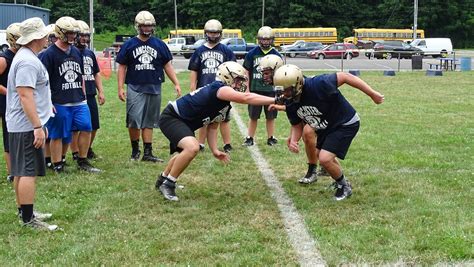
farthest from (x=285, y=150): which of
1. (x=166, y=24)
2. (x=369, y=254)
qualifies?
(x=166, y=24)

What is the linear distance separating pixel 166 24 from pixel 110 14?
294 inches

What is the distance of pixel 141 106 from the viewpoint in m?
8.52

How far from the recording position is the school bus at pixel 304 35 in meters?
62.8

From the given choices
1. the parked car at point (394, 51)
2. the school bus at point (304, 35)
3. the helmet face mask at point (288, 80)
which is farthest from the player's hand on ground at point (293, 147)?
the school bus at point (304, 35)

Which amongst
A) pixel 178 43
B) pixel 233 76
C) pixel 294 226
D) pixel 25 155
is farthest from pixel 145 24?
pixel 178 43

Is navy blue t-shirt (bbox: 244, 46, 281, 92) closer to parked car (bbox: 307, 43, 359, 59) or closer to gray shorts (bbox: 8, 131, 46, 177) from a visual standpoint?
gray shorts (bbox: 8, 131, 46, 177)

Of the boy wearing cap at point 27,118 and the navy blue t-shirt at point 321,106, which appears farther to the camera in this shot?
the navy blue t-shirt at point 321,106

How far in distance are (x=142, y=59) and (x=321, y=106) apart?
3.24 m

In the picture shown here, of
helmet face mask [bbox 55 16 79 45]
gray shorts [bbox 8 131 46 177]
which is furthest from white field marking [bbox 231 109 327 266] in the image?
helmet face mask [bbox 55 16 79 45]

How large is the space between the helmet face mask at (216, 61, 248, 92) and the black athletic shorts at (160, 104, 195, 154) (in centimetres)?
68

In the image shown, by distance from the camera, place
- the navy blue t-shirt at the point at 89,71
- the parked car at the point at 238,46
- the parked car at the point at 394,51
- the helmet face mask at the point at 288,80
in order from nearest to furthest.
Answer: the helmet face mask at the point at 288,80
the navy blue t-shirt at the point at 89,71
the parked car at the point at 394,51
the parked car at the point at 238,46

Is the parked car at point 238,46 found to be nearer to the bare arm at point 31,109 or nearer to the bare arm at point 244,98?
the bare arm at point 244,98

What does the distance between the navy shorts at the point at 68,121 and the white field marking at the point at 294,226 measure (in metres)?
2.34

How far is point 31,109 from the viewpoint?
17.0 feet
